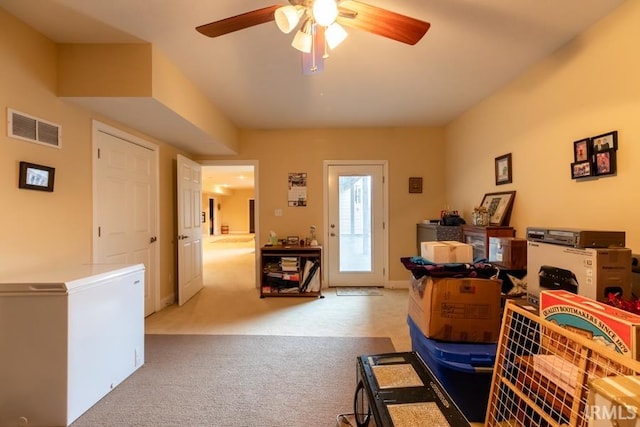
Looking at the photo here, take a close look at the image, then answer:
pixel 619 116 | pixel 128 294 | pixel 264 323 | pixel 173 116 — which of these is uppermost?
pixel 173 116

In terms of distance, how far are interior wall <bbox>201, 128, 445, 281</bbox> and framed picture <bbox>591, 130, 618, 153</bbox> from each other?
243 centimetres

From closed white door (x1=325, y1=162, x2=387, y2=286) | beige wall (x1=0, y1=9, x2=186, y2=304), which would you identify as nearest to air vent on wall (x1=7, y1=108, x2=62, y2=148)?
beige wall (x1=0, y1=9, x2=186, y2=304)

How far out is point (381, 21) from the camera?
1.40 m

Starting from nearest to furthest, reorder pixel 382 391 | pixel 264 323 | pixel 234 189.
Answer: pixel 382 391 → pixel 264 323 → pixel 234 189

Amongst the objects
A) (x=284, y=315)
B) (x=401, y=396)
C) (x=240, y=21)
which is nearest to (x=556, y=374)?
(x=401, y=396)

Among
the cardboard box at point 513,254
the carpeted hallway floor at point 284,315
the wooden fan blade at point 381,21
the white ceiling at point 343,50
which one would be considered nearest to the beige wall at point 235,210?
the carpeted hallway floor at point 284,315

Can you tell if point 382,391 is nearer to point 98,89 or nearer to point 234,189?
point 98,89

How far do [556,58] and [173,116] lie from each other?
3.30 m

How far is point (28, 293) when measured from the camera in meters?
1.58

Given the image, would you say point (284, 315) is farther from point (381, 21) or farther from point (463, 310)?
point (381, 21)

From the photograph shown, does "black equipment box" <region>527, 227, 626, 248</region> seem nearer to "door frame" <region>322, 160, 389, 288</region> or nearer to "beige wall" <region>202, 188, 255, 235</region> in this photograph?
"door frame" <region>322, 160, 389, 288</region>

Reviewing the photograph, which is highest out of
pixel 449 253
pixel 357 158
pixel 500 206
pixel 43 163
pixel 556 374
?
pixel 357 158

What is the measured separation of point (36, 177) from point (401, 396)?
8.72ft

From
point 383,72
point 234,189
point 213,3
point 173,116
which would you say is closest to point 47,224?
point 173,116
